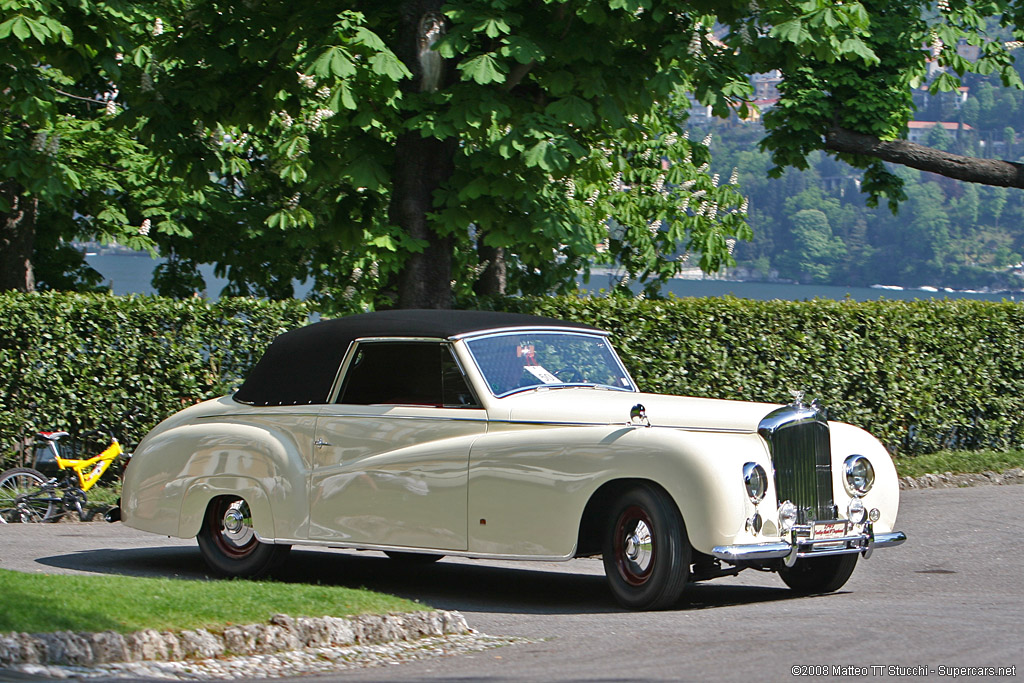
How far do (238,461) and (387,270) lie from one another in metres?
4.60

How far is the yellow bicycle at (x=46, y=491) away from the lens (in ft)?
43.0

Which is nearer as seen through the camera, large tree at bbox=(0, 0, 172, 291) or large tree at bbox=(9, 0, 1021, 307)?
large tree at bbox=(9, 0, 1021, 307)

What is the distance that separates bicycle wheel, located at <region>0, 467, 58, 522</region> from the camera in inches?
516

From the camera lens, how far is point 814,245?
326 ft

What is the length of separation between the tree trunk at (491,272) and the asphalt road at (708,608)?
6.94 meters

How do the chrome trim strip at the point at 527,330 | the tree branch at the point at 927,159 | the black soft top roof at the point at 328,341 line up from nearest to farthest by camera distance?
1. the chrome trim strip at the point at 527,330
2. the black soft top roof at the point at 328,341
3. the tree branch at the point at 927,159

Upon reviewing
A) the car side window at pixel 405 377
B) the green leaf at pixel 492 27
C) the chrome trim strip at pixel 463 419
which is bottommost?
the chrome trim strip at pixel 463 419

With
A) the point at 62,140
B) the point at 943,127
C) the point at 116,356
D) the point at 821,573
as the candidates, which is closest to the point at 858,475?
the point at 821,573

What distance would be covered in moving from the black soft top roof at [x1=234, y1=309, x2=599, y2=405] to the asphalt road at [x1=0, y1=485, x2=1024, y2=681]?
1.40 metres

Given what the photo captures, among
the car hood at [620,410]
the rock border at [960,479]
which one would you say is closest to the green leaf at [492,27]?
the car hood at [620,410]

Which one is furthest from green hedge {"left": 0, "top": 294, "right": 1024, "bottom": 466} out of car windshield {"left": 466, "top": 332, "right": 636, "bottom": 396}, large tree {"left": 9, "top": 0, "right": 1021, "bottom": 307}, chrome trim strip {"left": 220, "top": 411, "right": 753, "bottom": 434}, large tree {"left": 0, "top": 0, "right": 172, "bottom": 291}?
car windshield {"left": 466, "top": 332, "right": 636, "bottom": 396}

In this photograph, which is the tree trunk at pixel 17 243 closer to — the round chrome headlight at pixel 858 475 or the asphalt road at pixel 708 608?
the asphalt road at pixel 708 608

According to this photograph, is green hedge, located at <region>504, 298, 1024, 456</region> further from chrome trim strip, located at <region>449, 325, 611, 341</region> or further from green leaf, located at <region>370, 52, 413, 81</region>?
chrome trim strip, located at <region>449, 325, 611, 341</region>

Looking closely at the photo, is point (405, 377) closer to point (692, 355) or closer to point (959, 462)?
point (692, 355)
